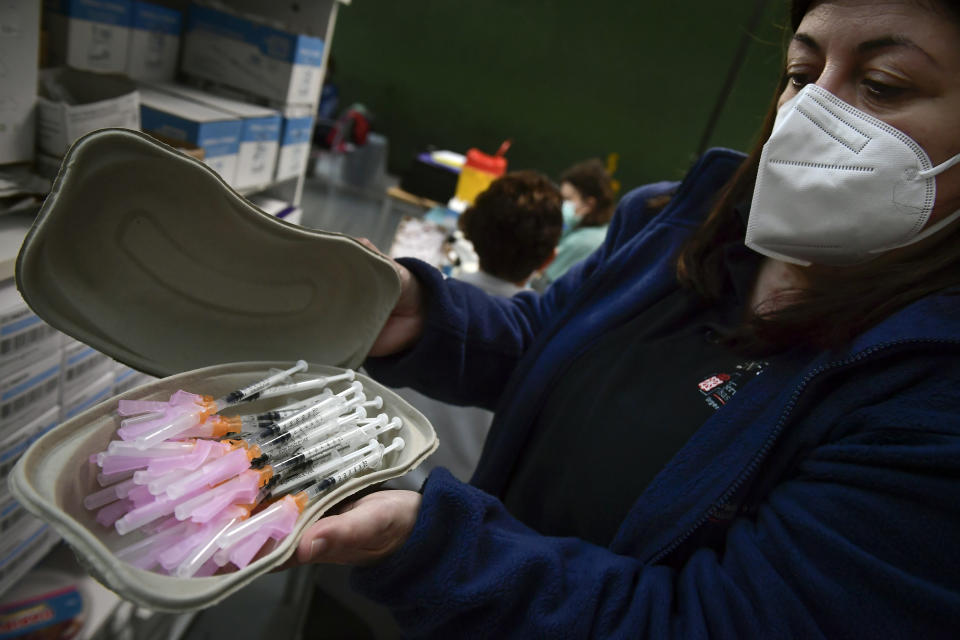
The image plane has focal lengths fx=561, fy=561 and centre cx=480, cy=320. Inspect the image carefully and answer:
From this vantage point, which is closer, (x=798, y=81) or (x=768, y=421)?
(x=768, y=421)

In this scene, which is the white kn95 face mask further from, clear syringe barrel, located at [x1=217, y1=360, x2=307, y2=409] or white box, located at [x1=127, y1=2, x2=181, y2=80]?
Result: white box, located at [x1=127, y1=2, x2=181, y2=80]

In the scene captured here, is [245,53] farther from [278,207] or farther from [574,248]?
[574,248]

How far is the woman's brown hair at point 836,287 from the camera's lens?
1.97ft

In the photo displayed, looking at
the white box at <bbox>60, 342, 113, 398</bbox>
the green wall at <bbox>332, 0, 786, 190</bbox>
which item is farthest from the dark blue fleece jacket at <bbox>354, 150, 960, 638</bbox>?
the green wall at <bbox>332, 0, 786, 190</bbox>

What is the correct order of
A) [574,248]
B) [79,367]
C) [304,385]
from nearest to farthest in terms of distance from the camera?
1. [304,385]
2. [79,367]
3. [574,248]

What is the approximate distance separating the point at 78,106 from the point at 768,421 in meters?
1.22

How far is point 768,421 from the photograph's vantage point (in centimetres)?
61

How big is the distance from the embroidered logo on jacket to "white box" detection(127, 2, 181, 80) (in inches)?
60.3

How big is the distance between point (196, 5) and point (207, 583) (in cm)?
167

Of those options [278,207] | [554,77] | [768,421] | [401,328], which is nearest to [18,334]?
[401,328]

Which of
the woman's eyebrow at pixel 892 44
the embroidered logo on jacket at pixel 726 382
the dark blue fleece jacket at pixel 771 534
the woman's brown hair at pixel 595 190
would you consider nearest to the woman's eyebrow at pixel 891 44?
the woman's eyebrow at pixel 892 44

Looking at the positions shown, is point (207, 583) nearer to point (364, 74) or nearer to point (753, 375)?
point (753, 375)

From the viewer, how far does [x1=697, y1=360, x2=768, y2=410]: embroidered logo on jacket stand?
0.68m

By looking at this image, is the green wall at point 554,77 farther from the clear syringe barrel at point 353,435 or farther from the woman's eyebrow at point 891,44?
the clear syringe barrel at point 353,435
